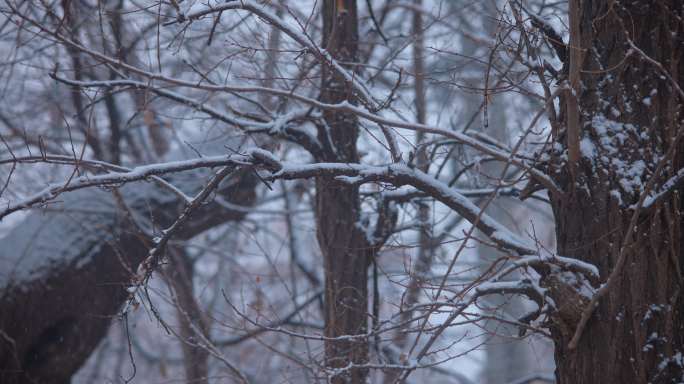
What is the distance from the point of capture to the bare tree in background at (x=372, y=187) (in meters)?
2.65

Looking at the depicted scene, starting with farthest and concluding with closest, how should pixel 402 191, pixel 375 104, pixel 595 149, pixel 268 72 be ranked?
pixel 268 72, pixel 402 191, pixel 375 104, pixel 595 149

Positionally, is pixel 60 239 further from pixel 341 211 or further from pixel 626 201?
pixel 626 201

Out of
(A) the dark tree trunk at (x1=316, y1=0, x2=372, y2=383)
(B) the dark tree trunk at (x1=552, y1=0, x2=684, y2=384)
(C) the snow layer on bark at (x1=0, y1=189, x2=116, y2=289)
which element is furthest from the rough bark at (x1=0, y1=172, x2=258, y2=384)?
(B) the dark tree trunk at (x1=552, y1=0, x2=684, y2=384)

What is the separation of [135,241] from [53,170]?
2421mm

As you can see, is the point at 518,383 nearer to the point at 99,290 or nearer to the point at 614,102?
the point at 614,102

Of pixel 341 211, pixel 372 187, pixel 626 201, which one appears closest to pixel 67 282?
pixel 341 211

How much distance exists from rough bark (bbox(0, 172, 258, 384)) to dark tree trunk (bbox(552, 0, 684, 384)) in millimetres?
2876

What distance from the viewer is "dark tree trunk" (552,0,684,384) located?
8.59 feet

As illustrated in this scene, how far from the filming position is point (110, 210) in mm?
5055

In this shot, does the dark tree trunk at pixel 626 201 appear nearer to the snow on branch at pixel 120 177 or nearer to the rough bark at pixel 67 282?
the snow on branch at pixel 120 177

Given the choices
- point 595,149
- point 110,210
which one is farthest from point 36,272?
point 595,149

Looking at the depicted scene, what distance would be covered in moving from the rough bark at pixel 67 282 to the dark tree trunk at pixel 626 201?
2.88 m

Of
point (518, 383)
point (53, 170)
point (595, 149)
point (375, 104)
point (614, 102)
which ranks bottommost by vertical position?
point (518, 383)

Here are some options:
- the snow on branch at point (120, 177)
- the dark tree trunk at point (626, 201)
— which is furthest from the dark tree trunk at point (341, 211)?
the dark tree trunk at point (626, 201)
